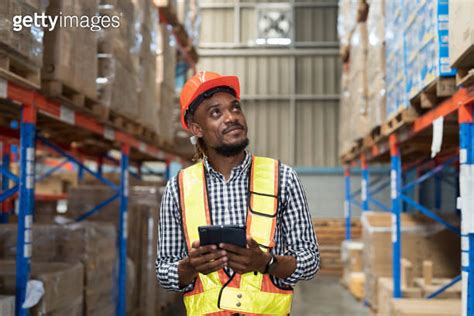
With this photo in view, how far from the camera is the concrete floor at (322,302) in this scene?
834 centimetres

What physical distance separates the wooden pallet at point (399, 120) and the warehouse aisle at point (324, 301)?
298cm

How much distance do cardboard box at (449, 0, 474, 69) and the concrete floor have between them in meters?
5.25

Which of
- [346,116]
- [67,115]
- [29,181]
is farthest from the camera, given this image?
[346,116]

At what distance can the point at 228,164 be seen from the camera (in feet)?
7.35

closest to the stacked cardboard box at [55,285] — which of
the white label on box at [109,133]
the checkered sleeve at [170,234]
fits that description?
the white label on box at [109,133]

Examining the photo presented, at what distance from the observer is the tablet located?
6.13 ft

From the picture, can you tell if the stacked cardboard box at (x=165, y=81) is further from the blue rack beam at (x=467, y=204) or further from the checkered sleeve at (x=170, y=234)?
the checkered sleeve at (x=170, y=234)

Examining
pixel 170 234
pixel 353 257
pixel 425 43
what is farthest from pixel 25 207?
pixel 353 257

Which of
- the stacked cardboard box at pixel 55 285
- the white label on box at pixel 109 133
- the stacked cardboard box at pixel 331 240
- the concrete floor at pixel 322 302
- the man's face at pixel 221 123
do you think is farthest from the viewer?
the stacked cardboard box at pixel 331 240

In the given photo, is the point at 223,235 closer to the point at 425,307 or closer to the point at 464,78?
the point at 464,78

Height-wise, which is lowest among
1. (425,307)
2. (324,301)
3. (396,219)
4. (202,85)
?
(324,301)

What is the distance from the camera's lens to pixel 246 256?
74.8 inches

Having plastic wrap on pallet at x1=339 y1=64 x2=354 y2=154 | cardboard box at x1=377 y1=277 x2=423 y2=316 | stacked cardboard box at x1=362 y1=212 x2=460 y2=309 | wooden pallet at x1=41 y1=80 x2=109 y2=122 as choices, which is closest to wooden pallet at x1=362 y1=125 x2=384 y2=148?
stacked cardboard box at x1=362 y1=212 x2=460 y2=309

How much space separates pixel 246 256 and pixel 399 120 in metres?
4.65
